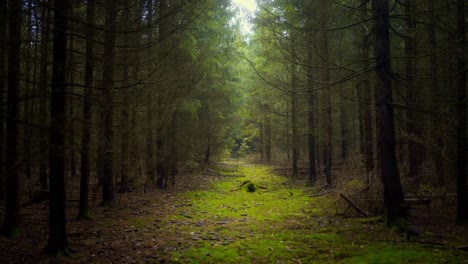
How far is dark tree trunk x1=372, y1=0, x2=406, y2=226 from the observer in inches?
262

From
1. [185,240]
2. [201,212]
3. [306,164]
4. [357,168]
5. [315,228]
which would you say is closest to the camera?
[185,240]

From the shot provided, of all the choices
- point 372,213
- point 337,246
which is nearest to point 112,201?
point 337,246

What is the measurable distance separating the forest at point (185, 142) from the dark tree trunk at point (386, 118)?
0.03 metres

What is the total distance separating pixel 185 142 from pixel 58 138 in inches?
359

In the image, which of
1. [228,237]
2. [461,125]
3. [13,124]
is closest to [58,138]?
[13,124]

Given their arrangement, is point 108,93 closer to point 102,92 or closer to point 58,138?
point 102,92

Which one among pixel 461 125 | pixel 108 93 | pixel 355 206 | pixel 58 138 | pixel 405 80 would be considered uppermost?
pixel 405 80

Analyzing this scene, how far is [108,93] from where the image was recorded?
22.2 ft

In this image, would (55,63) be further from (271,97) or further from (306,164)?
(306,164)

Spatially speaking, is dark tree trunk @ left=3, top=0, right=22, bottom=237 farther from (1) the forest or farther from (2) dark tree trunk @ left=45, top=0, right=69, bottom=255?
(2) dark tree trunk @ left=45, top=0, right=69, bottom=255

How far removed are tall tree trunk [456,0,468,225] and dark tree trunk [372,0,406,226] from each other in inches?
47.5

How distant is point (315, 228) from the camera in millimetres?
7559

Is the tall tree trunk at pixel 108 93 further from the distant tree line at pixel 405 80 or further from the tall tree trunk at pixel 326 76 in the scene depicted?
the tall tree trunk at pixel 326 76

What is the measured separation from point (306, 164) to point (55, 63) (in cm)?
1866
